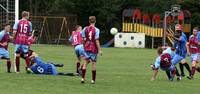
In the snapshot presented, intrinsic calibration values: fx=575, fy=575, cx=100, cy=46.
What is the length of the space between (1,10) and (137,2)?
57.8ft

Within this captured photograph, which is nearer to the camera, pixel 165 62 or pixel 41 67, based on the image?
pixel 165 62

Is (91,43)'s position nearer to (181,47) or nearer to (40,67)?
(40,67)

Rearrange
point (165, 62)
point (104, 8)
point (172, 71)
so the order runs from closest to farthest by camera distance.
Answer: point (165, 62), point (172, 71), point (104, 8)

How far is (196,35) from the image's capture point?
21.0 metres

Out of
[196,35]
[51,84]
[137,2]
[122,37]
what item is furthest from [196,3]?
[51,84]

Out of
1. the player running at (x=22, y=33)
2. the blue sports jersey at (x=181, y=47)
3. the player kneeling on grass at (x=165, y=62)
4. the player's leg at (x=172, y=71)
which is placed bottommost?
the player's leg at (x=172, y=71)

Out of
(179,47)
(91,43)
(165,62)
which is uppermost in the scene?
(91,43)

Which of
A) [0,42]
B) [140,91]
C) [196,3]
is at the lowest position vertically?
[140,91]

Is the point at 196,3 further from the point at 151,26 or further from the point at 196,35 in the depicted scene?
the point at 196,35

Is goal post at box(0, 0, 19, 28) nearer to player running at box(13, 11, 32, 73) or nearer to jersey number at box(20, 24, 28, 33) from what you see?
player running at box(13, 11, 32, 73)

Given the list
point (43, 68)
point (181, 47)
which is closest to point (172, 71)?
point (181, 47)

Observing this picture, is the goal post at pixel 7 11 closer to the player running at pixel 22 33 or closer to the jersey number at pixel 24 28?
the player running at pixel 22 33

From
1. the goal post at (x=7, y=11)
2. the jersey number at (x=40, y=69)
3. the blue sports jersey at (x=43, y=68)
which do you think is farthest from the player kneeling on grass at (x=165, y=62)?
the goal post at (x=7, y=11)

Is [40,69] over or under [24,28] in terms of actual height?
under
